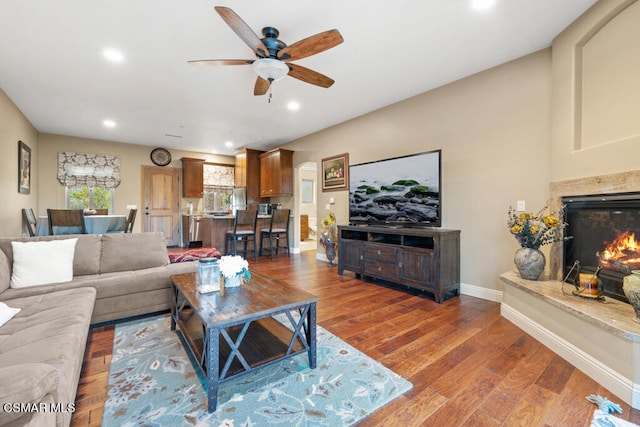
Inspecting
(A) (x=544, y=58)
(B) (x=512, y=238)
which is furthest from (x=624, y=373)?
(A) (x=544, y=58)

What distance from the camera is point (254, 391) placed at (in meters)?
1.63

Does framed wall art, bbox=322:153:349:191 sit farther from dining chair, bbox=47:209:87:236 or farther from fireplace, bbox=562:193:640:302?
dining chair, bbox=47:209:87:236

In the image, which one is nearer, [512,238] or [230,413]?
[230,413]

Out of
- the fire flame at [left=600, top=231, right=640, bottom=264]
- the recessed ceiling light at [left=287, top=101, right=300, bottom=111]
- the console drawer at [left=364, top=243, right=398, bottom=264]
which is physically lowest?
the console drawer at [left=364, top=243, right=398, bottom=264]

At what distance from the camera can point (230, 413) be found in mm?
1449

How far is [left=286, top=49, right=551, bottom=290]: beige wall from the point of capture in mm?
2793

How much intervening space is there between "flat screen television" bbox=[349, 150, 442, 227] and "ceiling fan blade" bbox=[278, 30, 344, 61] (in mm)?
1874

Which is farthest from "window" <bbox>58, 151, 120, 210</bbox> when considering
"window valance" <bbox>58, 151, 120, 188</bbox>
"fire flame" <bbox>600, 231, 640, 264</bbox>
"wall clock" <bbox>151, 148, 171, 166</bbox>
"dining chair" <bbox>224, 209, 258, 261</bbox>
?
"fire flame" <bbox>600, 231, 640, 264</bbox>

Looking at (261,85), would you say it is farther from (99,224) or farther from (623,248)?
(99,224)

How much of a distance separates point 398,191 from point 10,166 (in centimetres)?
553

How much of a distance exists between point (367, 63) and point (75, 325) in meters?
3.28

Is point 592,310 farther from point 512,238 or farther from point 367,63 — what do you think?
point 367,63

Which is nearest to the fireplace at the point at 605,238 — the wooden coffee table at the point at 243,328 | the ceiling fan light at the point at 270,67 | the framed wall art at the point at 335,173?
the wooden coffee table at the point at 243,328

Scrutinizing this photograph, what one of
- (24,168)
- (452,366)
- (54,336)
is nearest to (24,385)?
(54,336)
